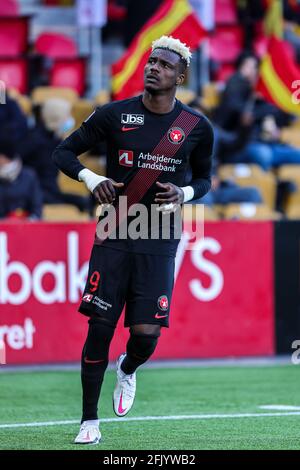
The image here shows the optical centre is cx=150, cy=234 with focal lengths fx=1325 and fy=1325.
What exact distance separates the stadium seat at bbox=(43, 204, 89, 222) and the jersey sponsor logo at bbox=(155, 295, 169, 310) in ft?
16.8

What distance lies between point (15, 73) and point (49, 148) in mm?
2280

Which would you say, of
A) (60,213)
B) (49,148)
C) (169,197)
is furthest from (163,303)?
(49,148)

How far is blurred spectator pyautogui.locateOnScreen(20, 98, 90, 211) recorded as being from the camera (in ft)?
45.7

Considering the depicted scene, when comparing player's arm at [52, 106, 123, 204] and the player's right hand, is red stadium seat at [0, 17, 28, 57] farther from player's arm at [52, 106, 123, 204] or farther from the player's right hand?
the player's right hand

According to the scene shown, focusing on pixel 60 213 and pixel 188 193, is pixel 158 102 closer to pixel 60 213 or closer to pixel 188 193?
pixel 188 193

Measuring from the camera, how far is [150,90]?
7562 mm

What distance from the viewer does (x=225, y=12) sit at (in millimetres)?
18250

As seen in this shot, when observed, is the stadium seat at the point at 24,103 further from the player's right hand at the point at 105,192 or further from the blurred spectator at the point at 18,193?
the player's right hand at the point at 105,192

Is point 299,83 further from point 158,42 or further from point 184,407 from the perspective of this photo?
Result: point 158,42

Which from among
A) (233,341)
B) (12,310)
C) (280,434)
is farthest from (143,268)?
(233,341)

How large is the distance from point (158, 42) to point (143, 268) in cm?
132

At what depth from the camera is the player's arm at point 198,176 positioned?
7500mm

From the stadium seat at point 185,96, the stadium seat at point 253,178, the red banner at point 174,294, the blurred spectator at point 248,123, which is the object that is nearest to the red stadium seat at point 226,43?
the blurred spectator at point 248,123

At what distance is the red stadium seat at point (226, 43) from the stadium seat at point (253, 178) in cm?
310
